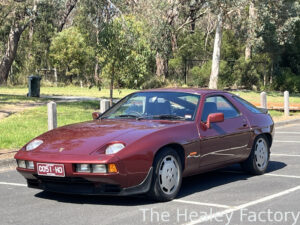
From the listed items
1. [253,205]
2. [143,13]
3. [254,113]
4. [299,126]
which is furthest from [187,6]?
[253,205]

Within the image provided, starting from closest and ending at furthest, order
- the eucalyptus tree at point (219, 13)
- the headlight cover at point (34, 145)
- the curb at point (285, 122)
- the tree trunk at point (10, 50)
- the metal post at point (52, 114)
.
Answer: the headlight cover at point (34, 145), the metal post at point (52, 114), the curb at point (285, 122), the tree trunk at point (10, 50), the eucalyptus tree at point (219, 13)

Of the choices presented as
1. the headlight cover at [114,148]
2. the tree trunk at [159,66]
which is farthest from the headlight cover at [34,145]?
the tree trunk at [159,66]

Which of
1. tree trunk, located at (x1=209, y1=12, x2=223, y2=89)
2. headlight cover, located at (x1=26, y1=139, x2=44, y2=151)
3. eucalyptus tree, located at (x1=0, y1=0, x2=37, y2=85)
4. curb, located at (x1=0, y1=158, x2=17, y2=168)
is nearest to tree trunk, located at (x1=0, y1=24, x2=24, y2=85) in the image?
eucalyptus tree, located at (x1=0, y1=0, x2=37, y2=85)

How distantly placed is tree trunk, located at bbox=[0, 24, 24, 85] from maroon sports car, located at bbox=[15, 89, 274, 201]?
25.3m

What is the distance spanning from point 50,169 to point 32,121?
10.5m

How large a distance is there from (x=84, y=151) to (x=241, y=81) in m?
35.2

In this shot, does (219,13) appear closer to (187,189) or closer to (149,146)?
(187,189)

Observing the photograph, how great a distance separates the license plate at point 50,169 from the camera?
666cm

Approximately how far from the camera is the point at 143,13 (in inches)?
1747

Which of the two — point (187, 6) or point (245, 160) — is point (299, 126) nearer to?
point (245, 160)

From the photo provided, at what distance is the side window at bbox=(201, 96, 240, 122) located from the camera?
817cm

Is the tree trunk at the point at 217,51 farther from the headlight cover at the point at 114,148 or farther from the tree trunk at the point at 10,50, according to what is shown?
the headlight cover at the point at 114,148

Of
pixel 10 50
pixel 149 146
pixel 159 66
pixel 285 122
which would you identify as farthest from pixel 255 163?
pixel 159 66

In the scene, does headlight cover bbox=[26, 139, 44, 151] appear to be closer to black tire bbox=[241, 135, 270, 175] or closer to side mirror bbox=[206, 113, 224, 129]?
side mirror bbox=[206, 113, 224, 129]
